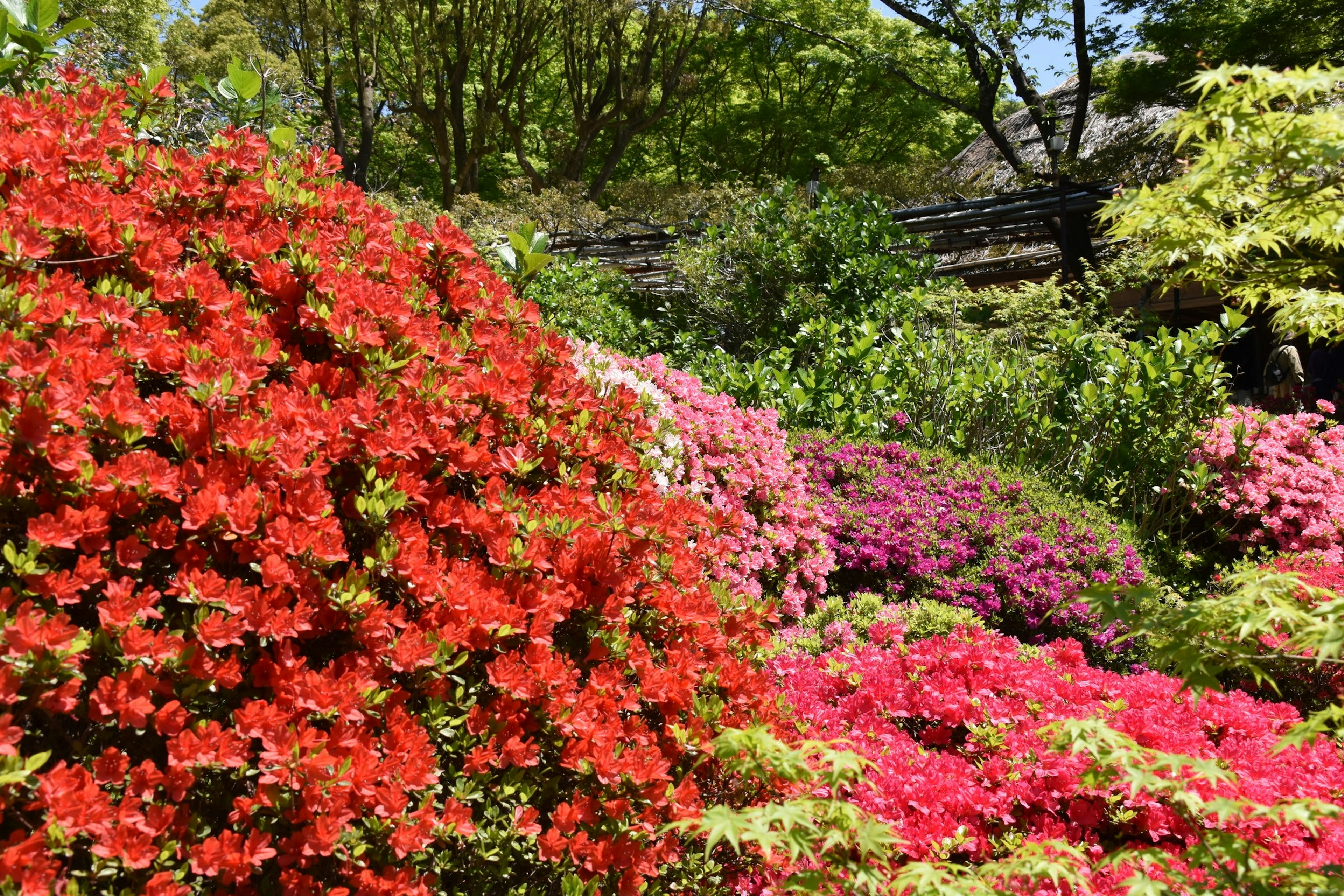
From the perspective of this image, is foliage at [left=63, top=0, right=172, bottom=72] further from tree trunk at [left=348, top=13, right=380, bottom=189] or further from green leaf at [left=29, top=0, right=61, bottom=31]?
green leaf at [left=29, top=0, right=61, bottom=31]

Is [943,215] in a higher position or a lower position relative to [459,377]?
higher

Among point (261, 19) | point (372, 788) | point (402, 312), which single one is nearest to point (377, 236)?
point (402, 312)

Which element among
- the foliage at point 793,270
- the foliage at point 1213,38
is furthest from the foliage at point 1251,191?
the foliage at point 1213,38

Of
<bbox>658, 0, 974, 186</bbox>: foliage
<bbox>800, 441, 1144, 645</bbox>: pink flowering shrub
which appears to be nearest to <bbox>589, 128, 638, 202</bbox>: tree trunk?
<bbox>658, 0, 974, 186</bbox>: foliage

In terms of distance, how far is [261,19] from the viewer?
19562 mm

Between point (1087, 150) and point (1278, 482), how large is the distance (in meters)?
13.3

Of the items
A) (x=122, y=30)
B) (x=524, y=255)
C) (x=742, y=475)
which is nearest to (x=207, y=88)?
(x=524, y=255)

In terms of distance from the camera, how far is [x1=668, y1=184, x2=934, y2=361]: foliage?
25.4 ft

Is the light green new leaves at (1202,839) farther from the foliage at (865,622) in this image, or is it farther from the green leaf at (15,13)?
the green leaf at (15,13)

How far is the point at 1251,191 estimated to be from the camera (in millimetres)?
2008

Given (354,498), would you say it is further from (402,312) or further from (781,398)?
(781,398)

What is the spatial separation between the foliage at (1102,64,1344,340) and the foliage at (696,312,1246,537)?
3.57 m

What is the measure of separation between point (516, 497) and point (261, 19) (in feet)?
70.7

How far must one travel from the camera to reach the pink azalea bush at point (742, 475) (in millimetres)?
4086
